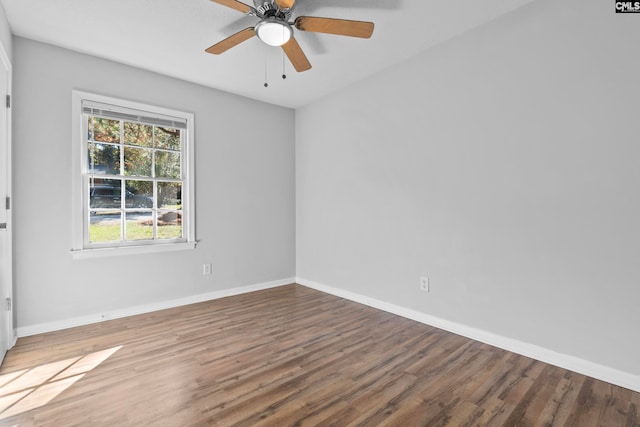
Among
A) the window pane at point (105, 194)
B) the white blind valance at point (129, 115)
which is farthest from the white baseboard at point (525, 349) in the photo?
the white blind valance at point (129, 115)

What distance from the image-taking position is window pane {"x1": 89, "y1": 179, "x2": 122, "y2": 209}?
10.2 feet

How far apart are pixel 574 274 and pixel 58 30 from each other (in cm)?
449

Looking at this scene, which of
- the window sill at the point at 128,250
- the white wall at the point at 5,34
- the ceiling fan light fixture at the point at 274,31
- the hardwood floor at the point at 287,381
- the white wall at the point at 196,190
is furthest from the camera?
the window sill at the point at 128,250

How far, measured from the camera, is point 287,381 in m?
2.04

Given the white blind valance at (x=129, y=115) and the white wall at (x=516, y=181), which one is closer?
the white wall at (x=516, y=181)

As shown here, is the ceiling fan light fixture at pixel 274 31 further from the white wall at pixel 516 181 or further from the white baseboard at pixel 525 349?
the white baseboard at pixel 525 349

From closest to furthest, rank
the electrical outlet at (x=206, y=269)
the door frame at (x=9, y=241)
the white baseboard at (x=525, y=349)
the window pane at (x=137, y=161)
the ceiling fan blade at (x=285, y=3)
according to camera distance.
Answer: the ceiling fan blade at (x=285, y=3), the white baseboard at (x=525, y=349), the door frame at (x=9, y=241), the window pane at (x=137, y=161), the electrical outlet at (x=206, y=269)

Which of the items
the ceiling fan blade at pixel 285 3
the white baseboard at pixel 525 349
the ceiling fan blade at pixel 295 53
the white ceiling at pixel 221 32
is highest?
the white ceiling at pixel 221 32

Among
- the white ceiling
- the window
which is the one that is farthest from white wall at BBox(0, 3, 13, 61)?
the window

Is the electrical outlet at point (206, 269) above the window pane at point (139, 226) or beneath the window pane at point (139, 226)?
beneath

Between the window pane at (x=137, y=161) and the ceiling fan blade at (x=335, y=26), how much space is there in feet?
7.45

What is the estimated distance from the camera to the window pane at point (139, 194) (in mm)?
3330

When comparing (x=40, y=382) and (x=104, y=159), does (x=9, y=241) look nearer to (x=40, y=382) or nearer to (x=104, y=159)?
(x=104, y=159)

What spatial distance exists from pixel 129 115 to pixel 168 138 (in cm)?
44
